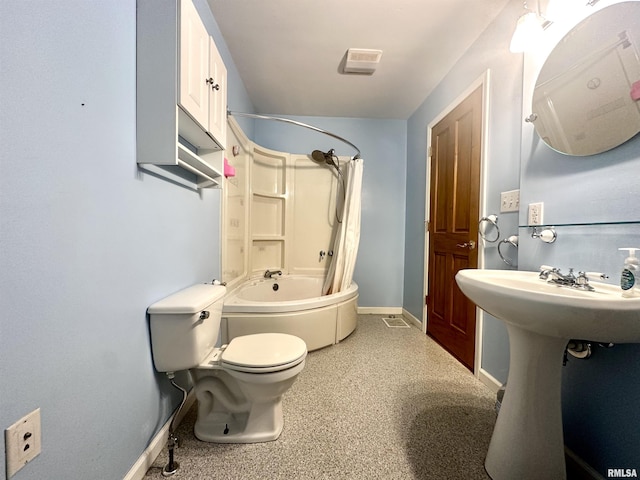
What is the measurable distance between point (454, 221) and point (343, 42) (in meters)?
1.59

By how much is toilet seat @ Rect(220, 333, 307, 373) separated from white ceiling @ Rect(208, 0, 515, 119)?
6.40 feet

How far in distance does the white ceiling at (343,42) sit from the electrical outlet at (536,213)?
125cm

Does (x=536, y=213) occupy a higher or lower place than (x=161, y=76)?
lower

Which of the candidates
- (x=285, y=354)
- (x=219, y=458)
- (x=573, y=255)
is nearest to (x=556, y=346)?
(x=573, y=255)

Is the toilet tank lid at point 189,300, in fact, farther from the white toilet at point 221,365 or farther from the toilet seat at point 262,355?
the toilet seat at point 262,355

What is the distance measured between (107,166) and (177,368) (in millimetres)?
847

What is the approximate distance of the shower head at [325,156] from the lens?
2.98 metres

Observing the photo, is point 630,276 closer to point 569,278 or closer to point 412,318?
point 569,278

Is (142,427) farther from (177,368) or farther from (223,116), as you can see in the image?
(223,116)

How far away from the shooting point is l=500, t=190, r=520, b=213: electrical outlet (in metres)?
1.46

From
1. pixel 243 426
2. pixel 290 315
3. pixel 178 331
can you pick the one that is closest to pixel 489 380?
pixel 290 315

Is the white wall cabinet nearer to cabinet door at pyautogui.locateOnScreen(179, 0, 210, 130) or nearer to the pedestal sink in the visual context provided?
cabinet door at pyautogui.locateOnScreen(179, 0, 210, 130)

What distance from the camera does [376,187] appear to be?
318cm

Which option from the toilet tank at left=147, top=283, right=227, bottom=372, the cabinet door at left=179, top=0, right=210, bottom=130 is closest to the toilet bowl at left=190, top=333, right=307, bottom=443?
the toilet tank at left=147, top=283, right=227, bottom=372
